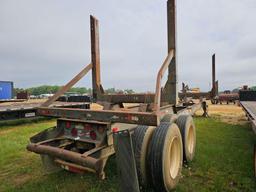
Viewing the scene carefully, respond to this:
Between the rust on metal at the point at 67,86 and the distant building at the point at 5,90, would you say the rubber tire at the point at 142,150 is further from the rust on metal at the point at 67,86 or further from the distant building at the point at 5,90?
the distant building at the point at 5,90

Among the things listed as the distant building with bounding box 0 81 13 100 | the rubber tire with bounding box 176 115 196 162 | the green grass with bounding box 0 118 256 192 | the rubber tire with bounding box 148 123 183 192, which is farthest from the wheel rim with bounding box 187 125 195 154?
the distant building with bounding box 0 81 13 100

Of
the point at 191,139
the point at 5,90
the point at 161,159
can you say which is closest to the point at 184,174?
the point at 191,139

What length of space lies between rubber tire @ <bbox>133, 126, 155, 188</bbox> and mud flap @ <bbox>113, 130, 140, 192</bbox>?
0.49 metres

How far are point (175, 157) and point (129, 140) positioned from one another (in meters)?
1.45

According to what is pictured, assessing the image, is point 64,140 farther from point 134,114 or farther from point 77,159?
point 134,114

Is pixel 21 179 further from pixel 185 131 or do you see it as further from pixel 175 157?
pixel 185 131

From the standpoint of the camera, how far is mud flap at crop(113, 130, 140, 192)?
97.6 inches

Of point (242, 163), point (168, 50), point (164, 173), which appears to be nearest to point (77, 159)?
point (164, 173)

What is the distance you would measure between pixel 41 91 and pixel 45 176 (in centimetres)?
13526

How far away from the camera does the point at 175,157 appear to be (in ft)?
11.8

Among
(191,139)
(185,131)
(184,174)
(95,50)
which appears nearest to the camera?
(184,174)

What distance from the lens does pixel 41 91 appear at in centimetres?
12975

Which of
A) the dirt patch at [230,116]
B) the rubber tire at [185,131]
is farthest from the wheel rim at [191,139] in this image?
the dirt patch at [230,116]

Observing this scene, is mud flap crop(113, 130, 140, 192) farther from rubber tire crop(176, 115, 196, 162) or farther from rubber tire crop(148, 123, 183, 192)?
rubber tire crop(176, 115, 196, 162)
